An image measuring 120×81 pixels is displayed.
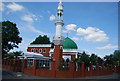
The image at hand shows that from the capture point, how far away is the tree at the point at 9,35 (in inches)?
965

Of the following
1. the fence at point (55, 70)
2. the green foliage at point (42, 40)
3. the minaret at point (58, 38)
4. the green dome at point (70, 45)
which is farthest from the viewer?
the green foliage at point (42, 40)

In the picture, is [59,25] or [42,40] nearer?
[59,25]

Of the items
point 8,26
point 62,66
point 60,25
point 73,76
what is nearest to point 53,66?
point 62,66

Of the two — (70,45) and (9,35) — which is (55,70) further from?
(70,45)

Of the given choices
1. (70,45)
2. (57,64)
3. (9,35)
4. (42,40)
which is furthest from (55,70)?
(42,40)

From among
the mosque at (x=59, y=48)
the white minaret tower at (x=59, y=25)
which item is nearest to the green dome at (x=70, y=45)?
the mosque at (x=59, y=48)

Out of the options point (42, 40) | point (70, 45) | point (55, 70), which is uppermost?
point (42, 40)

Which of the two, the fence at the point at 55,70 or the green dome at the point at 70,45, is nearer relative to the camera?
the fence at the point at 55,70

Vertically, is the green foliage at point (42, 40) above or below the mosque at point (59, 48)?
above

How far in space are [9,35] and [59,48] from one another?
33.6ft

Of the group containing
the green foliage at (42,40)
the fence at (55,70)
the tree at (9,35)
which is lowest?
the fence at (55,70)

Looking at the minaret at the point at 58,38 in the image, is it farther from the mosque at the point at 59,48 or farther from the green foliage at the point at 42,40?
the green foliage at the point at 42,40

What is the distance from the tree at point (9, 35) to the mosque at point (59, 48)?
302 inches

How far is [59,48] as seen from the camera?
31.3 m
